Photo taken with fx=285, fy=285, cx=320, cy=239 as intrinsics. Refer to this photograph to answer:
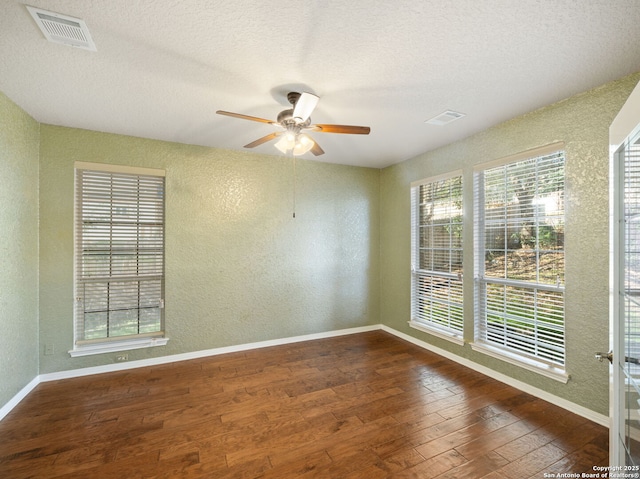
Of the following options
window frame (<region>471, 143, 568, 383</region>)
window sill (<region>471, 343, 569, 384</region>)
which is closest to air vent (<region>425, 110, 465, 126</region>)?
window frame (<region>471, 143, 568, 383</region>)

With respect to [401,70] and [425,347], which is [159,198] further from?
[425,347]

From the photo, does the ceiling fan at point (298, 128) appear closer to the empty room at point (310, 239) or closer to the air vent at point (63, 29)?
the empty room at point (310, 239)

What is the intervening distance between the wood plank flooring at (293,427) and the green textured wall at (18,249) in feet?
1.17

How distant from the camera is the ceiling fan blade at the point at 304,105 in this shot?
195 cm

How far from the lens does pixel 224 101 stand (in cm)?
245

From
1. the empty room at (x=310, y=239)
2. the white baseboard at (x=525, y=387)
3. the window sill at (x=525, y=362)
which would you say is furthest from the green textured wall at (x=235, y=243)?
the window sill at (x=525, y=362)

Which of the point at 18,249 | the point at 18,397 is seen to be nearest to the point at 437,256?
the point at 18,249

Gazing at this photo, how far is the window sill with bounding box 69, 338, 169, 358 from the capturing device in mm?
3039

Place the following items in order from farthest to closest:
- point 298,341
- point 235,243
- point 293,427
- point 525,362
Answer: point 298,341
point 235,243
point 525,362
point 293,427

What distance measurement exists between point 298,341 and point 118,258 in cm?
250

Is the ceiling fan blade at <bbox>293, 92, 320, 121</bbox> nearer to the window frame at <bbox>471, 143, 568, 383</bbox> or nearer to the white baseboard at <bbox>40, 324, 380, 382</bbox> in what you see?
the window frame at <bbox>471, 143, 568, 383</bbox>

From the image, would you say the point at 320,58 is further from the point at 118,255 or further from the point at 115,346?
the point at 115,346

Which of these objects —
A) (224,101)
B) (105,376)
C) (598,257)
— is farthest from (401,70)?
(105,376)

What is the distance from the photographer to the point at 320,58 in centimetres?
186
